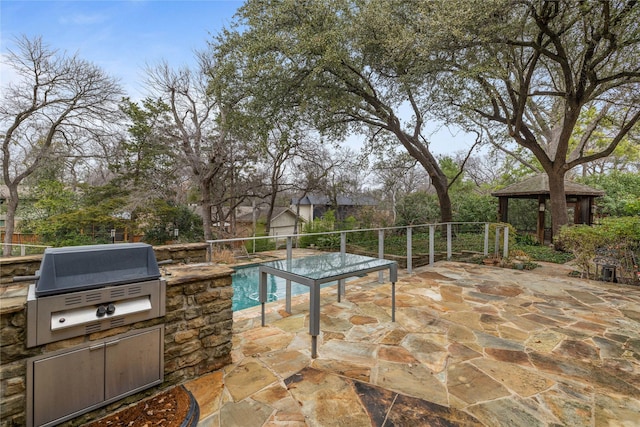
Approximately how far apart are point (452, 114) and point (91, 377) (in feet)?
31.5

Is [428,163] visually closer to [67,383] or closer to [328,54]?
[328,54]

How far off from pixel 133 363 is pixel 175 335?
0.86 ft

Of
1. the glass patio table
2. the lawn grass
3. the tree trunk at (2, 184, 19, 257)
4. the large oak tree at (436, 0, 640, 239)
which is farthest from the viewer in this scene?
→ the tree trunk at (2, 184, 19, 257)

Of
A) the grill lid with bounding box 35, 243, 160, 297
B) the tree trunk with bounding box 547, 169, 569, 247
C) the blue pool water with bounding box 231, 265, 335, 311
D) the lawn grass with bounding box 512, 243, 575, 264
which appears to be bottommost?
the blue pool water with bounding box 231, 265, 335, 311

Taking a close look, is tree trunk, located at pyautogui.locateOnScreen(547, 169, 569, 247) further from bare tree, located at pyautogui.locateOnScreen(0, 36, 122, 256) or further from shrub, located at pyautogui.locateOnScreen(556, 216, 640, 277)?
bare tree, located at pyautogui.locateOnScreen(0, 36, 122, 256)

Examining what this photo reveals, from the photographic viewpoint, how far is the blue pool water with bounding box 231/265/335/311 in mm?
5621

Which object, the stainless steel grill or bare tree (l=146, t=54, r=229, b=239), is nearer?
the stainless steel grill

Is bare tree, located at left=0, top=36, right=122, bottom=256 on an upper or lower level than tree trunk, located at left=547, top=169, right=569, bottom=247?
upper

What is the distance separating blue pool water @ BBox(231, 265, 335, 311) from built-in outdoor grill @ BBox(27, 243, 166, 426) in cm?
341

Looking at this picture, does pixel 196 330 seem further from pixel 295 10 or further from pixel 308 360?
pixel 295 10

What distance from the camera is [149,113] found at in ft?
38.5

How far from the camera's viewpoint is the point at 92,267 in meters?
1.61

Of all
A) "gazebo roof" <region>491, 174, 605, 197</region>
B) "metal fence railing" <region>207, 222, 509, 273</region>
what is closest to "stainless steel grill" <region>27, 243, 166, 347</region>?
"metal fence railing" <region>207, 222, 509, 273</region>

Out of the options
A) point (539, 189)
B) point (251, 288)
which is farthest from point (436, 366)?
point (539, 189)
